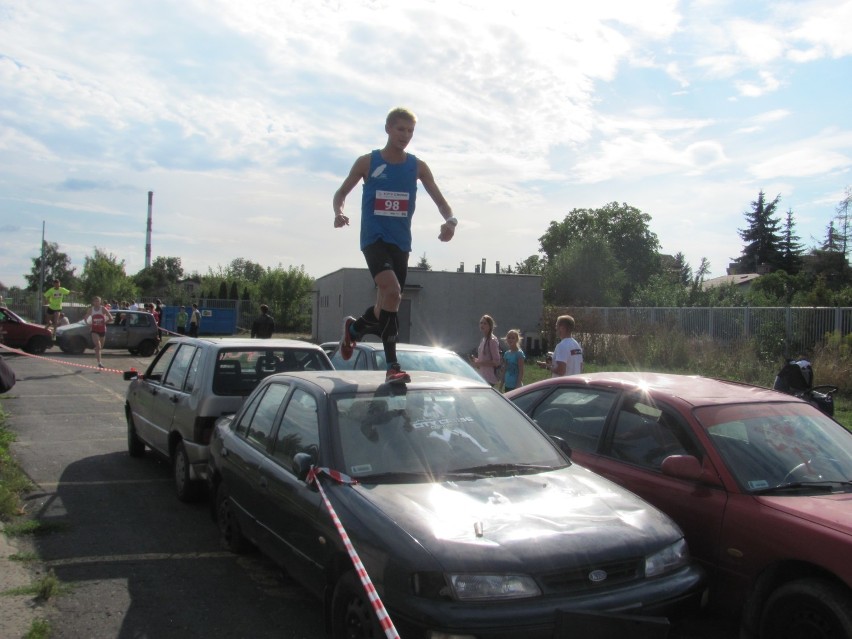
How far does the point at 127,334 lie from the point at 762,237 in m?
81.2

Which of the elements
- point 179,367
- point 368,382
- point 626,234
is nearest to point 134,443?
point 179,367

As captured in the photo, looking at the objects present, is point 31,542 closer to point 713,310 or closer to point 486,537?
point 486,537

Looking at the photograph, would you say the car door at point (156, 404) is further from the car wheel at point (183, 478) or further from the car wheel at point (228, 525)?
the car wheel at point (228, 525)

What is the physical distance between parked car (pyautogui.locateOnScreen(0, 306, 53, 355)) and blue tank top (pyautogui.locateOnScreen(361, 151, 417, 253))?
19816 mm

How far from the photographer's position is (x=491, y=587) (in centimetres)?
314

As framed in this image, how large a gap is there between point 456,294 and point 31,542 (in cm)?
2950

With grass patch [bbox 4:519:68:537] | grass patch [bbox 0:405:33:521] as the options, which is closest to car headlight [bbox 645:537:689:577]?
grass patch [bbox 4:519:68:537]

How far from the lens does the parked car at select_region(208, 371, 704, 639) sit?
315 centimetres

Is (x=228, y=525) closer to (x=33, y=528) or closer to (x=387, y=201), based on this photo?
(x=33, y=528)

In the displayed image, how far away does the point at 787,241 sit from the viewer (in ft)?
284

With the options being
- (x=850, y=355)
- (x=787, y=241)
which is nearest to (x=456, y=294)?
(x=850, y=355)

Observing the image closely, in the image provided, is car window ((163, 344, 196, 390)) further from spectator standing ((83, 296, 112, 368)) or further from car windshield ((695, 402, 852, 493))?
spectator standing ((83, 296, 112, 368))

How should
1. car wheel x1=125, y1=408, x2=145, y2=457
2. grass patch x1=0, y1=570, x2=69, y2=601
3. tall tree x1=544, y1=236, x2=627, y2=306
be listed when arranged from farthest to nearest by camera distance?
tall tree x1=544, y1=236, x2=627, y2=306
car wheel x1=125, y1=408, x2=145, y2=457
grass patch x1=0, y1=570, x2=69, y2=601

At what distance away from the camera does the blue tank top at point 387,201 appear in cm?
563
